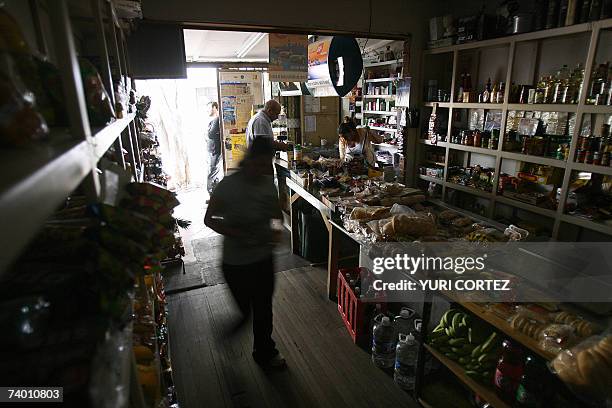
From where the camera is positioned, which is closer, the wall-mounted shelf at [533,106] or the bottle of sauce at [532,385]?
the bottle of sauce at [532,385]

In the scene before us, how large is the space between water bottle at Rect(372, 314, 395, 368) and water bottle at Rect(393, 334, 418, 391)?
0.46ft

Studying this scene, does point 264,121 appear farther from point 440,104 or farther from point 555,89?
point 555,89

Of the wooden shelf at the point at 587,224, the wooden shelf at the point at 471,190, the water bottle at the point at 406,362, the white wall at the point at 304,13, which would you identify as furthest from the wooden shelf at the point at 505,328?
the white wall at the point at 304,13

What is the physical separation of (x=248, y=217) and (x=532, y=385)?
1.77 m

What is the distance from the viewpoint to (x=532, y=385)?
157 cm

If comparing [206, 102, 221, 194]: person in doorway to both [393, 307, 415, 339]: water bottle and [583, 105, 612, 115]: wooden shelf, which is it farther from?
[583, 105, 612, 115]: wooden shelf

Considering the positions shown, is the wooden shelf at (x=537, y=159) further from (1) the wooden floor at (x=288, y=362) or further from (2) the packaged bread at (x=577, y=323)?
(1) the wooden floor at (x=288, y=362)

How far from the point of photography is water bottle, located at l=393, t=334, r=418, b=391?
93.7 inches

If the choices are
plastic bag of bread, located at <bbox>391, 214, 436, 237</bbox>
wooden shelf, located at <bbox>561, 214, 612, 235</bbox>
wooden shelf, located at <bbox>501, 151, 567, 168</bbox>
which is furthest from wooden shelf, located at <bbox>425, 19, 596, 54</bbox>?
plastic bag of bread, located at <bbox>391, 214, 436, 237</bbox>

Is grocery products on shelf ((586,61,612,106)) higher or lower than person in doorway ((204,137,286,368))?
higher

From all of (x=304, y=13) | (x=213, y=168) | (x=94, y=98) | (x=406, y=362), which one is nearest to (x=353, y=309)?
(x=406, y=362)

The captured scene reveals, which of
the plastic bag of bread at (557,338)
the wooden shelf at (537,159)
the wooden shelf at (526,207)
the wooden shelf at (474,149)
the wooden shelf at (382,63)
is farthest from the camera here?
the wooden shelf at (382,63)

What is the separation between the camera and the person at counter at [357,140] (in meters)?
4.61

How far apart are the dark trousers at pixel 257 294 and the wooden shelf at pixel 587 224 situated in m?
2.69
